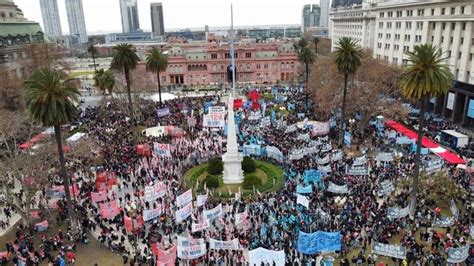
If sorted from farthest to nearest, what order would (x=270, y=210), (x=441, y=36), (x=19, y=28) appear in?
(x=19, y=28)
(x=441, y=36)
(x=270, y=210)

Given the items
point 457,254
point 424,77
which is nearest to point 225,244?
point 457,254

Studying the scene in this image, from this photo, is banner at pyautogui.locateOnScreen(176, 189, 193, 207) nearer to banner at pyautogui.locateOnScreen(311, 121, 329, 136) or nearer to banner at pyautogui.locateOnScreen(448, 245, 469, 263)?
banner at pyautogui.locateOnScreen(448, 245, 469, 263)

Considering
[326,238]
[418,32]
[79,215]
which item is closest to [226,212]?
[326,238]

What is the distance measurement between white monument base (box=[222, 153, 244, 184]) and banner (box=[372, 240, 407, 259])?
57.3ft

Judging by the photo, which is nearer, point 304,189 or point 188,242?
point 188,242

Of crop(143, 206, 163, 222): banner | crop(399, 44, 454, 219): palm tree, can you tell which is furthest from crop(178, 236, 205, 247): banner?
crop(399, 44, 454, 219): palm tree

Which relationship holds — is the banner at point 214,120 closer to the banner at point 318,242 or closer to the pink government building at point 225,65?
the banner at point 318,242

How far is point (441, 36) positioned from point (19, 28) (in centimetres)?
7585

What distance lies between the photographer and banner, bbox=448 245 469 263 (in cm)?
2245

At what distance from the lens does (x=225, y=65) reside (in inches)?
4107

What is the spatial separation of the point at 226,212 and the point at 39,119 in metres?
15.2

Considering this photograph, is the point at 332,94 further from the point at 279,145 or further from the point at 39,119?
the point at 39,119

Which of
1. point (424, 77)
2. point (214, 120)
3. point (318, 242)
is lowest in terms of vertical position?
point (318, 242)

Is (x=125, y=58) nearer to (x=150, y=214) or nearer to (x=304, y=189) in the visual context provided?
(x=150, y=214)
